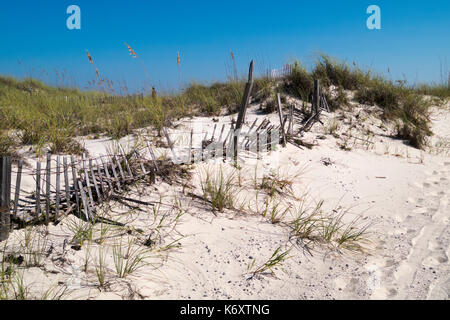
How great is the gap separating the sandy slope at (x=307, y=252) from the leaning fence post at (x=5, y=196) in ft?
1.04

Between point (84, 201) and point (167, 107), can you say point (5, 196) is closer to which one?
point (84, 201)

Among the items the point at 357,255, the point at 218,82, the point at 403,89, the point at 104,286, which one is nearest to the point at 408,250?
the point at 357,255

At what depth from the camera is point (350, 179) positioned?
4.32 metres

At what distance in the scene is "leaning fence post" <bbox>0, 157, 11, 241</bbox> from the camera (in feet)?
7.47

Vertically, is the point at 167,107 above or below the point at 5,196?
above

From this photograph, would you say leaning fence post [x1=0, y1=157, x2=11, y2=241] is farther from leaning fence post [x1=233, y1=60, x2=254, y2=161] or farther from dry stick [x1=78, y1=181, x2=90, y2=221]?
leaning fence post [x1=233, y1=60, x2=254, y2=161]

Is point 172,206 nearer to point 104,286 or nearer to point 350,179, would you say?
point 104,286

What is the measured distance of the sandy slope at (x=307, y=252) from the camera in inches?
83.5

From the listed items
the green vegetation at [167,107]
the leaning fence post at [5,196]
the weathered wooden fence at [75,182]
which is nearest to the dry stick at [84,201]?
the weathered wooden fence at [75,182]

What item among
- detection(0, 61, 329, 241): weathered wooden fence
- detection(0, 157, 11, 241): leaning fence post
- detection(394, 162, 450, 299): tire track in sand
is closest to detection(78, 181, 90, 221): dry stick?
detection(0, 61, 329, 241): weathered wooden fence

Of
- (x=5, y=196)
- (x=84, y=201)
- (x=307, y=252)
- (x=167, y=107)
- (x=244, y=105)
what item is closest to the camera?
(x=5, y=196)

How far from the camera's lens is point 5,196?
2.33 metres

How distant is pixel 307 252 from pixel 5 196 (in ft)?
7.94

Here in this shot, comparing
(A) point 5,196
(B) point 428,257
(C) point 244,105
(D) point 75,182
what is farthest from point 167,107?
(B) point 428,257
